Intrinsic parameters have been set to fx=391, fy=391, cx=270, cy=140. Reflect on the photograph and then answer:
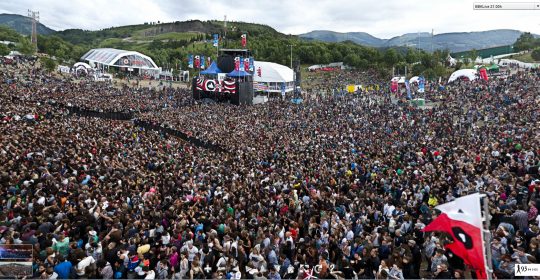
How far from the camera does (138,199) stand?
39.4 feet

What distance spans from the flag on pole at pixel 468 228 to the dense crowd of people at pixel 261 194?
2.31 metres

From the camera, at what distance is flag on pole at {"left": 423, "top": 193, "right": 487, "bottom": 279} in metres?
4.82

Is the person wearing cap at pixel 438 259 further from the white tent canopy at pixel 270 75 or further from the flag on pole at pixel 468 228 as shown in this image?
the white tent canopy at pixel 270 75

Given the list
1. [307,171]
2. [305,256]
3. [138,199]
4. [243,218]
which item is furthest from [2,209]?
[307,171]

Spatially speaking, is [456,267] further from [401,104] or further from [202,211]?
[401,104]

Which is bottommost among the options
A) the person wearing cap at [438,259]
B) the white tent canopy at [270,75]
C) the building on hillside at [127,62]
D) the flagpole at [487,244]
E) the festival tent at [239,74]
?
the person wearing cap at [438,259]

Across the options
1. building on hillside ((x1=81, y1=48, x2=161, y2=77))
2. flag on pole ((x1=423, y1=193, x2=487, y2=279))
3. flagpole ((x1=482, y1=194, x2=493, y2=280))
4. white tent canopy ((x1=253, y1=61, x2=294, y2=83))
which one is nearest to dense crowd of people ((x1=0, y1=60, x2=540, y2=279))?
flag on pole ((x1=423, y1=193, x2=487, y2=279))

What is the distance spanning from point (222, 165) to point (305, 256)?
11.2 metres

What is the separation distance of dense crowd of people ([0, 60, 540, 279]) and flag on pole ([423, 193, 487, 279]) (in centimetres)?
231

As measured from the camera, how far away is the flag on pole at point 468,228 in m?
4.82

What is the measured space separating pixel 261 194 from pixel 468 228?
883cm

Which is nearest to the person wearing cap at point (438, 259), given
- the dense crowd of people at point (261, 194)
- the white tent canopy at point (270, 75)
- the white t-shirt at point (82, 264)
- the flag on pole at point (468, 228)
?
the dense crowd of people at point (261, 194)

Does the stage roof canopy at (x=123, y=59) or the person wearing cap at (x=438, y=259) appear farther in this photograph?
the stage roof canopy at (x=123, y=59)

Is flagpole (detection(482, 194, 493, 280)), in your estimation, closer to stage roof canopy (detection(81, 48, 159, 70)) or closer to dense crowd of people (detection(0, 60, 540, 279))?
dense crowd of people (detection(0, 60, 540, 279))
